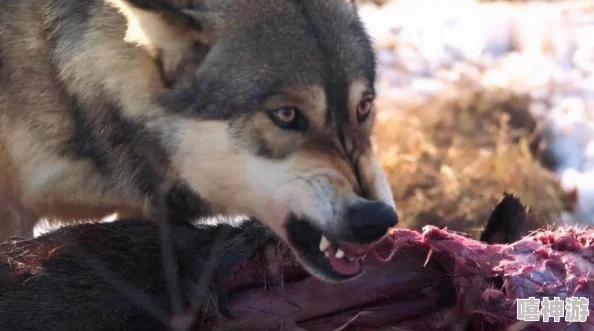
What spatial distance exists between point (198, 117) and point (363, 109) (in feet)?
1.53

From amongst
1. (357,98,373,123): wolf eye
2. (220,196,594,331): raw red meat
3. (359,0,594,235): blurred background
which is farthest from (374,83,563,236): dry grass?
(220,196,594,331): raw red meat

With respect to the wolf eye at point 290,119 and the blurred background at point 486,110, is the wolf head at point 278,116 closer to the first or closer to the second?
the wolf eye at point 290,119

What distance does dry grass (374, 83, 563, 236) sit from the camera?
4457 mm

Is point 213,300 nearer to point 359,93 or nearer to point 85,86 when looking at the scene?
point 359,93

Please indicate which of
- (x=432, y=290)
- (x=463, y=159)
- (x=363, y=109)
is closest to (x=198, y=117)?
(x=363, y=109)

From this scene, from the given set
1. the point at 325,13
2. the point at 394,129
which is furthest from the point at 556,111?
the point at 325,13

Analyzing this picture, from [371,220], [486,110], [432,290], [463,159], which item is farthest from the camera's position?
[486,110]

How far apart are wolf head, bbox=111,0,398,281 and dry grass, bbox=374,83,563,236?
1.87 metres

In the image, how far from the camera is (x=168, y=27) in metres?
2.42

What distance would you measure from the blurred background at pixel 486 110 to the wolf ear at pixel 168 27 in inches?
63.2

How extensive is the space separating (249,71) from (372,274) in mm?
635
